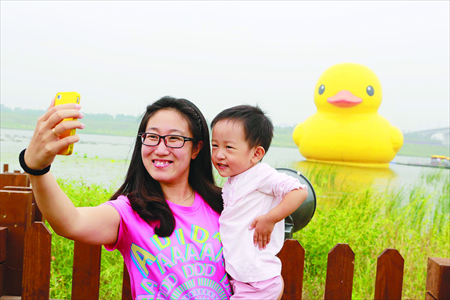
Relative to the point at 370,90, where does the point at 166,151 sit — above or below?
below

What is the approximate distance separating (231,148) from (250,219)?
11.7 inches

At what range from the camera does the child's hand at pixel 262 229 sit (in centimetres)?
147

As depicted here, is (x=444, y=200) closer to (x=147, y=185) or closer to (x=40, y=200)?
A: (x=147, y=185)

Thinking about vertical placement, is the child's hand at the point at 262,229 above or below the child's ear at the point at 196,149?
below

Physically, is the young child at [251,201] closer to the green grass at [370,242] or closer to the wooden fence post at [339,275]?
the wooden fence post at [339,275]

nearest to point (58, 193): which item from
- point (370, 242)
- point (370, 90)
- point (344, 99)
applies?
point (370, 242)

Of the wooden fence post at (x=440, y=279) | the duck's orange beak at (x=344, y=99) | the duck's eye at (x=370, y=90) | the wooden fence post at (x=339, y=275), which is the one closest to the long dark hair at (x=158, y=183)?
the wooden fence post at (x=339, y=275)

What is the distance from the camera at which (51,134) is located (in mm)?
951

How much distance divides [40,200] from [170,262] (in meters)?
0.52

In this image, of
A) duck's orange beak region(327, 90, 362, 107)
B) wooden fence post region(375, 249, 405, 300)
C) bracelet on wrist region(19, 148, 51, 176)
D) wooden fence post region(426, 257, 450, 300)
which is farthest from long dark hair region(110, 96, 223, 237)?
duck's orange beak region(327, 90, 362, 107)

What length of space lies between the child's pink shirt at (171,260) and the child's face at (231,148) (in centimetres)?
29

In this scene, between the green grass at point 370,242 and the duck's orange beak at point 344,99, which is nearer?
the green grass at point 370,242

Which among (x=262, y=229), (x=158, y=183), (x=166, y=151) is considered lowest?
(x=262, y=229)

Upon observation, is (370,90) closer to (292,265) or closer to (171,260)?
(292,265)
